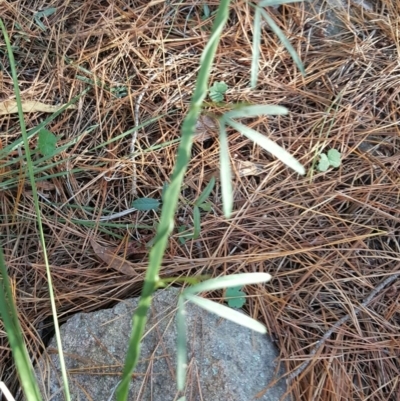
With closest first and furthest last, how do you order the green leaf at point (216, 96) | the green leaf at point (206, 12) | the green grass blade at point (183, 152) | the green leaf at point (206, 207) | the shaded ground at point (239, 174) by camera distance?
the green grass blade at point (183, 152) → the shaded ground at point (239, 174) → the green leaf at point (206, 207) → the green leaf at point (216, 96) → the green leaf at point (206, 12)

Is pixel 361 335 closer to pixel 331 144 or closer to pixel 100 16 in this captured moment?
pixel 331 144

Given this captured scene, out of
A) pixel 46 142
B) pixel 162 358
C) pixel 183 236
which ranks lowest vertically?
pixel 162 358

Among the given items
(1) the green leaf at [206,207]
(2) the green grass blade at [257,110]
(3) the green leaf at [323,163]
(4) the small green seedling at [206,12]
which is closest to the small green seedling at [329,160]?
(3) the green leaf at [323,163]

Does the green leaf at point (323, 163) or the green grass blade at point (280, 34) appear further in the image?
the green leaf at point (323, 163)

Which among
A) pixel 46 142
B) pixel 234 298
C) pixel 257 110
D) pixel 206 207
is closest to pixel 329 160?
pixel 206 207

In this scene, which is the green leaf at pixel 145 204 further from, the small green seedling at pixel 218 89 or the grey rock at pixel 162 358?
the small green seedling at pixel 218 89

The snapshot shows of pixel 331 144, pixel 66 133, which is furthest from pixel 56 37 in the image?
pixel 331 144

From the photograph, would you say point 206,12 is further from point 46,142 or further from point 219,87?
point 46,142
